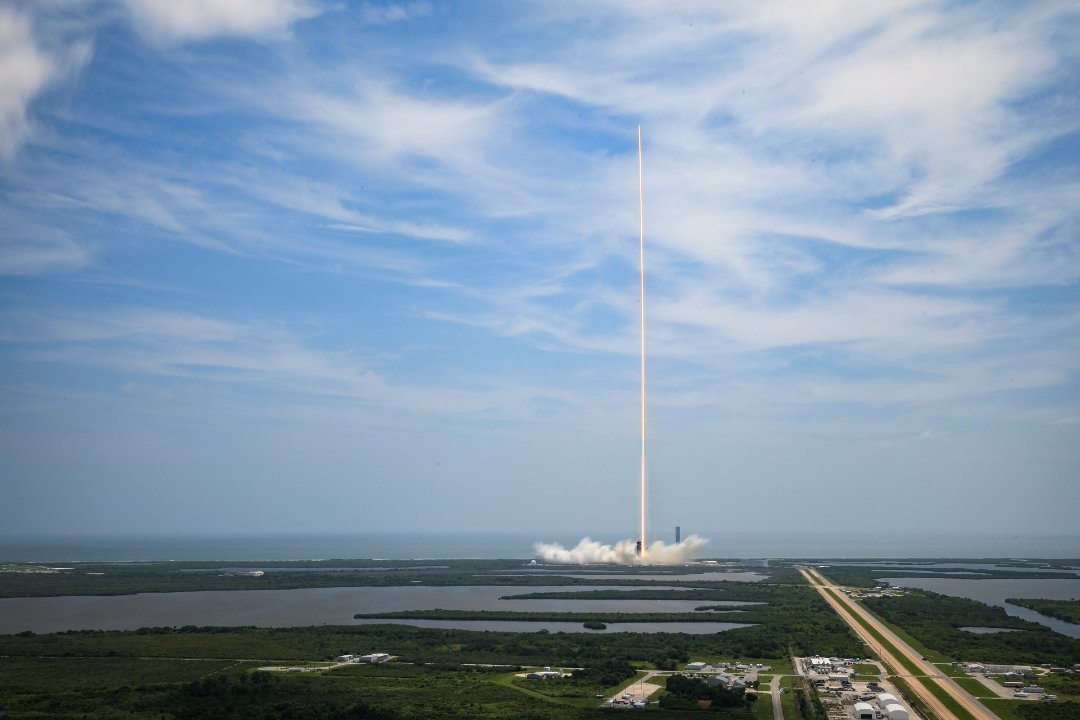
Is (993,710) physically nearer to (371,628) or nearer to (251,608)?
(371,628)

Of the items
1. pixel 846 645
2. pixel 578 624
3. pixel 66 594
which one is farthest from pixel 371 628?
pixel 66 594

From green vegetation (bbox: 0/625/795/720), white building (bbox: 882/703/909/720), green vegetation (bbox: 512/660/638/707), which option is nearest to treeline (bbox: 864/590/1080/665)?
green vegetation (bbox: 0/625/795/720)

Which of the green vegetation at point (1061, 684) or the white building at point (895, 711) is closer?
the white building at point (895, 711)

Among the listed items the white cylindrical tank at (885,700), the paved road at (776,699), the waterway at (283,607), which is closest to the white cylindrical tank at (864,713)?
the white cylindrical tank at (885,700)

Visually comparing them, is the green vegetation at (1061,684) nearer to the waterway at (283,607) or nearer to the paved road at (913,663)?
the paved road at (913,663)

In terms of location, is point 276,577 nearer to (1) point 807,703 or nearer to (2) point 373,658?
(2) point 373,658

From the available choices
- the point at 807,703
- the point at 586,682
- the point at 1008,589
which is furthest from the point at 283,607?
the point at 1008,589

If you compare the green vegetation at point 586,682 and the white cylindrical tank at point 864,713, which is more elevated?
the white cylindrical tank at point 864,713
